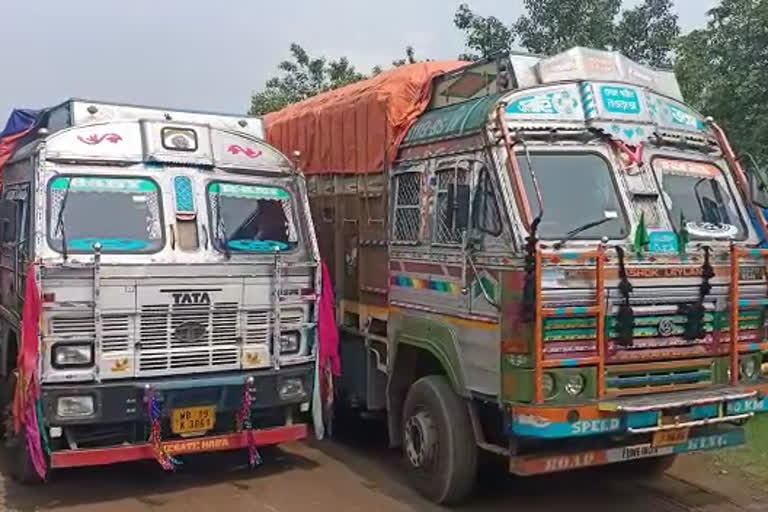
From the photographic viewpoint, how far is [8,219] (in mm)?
7145

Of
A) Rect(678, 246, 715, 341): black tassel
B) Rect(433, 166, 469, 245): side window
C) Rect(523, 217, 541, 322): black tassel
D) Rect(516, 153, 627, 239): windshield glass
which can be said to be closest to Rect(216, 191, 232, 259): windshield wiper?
Rect(433, 166, 469, 245): side window

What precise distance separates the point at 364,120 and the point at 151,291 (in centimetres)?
248

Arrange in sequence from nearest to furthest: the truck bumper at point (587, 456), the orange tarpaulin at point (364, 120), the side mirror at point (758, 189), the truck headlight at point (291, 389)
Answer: the truck bumper at point (587, 456) < the side mirror at point (758, 189) < the truck headlight at point (291, 389) < the orange tarpaulin at point (364, 120)

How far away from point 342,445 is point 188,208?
9.18ft

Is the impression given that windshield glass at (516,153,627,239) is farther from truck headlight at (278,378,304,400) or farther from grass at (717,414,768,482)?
truck headlight at (278,378,304,400)

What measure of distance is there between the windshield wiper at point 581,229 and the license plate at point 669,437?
132 centimetres

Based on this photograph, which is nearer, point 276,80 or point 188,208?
point 188,208

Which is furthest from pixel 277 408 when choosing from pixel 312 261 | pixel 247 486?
pixel 312 261

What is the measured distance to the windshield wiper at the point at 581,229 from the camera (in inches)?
224

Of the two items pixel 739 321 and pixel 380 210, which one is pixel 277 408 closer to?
pixel 380 210

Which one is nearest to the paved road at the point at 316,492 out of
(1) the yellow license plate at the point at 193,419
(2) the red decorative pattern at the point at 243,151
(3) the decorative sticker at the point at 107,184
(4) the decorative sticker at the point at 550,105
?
(1) the yellow license plate at the point at 193,419

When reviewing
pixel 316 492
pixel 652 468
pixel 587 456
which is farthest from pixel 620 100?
pixel 316 492

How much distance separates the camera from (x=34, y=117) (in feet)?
27.7

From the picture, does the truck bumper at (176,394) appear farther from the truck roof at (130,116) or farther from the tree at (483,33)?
the tree at (483,33)
